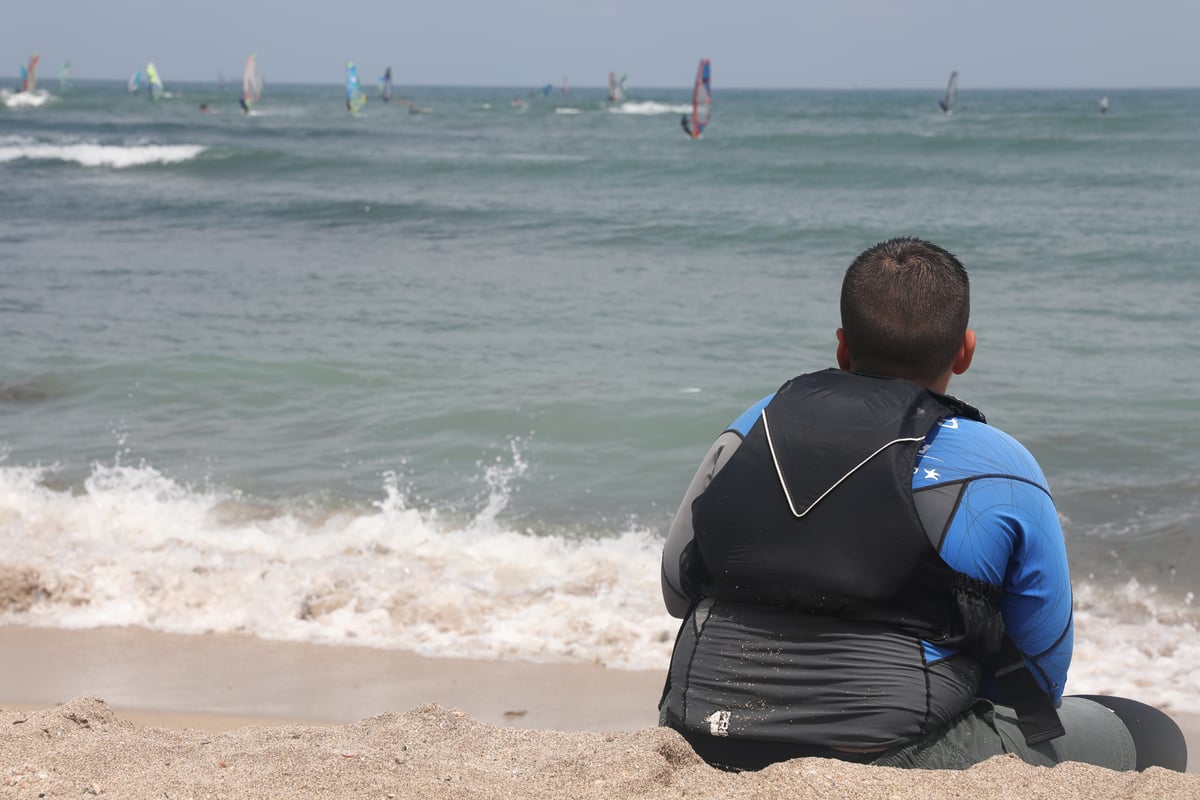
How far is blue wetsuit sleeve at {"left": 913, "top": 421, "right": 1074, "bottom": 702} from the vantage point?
1735 millimetres

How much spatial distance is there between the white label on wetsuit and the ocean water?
2173mm

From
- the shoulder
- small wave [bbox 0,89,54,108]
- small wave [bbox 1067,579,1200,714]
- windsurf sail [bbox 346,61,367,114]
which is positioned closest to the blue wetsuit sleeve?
the shoulder

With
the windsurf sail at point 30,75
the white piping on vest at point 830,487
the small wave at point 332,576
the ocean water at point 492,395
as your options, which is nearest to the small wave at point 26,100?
the windsurf sail at point 30,75

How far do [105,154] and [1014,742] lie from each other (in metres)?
32.0

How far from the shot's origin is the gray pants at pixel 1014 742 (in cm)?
187

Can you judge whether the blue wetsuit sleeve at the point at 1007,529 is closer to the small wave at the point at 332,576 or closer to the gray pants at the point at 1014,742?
the gray pants at the point at 1014,742

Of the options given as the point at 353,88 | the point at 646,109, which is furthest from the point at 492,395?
the point at 646,109

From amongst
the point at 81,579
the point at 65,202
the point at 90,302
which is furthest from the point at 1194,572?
the point at 65,202

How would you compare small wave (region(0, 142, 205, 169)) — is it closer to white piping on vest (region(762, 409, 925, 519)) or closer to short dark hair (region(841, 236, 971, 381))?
short dark hair (region(841, 236, 971, 381))

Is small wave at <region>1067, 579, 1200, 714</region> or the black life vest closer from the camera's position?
the black life vest

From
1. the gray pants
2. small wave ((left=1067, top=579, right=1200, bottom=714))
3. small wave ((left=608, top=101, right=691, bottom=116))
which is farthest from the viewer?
small wave ((left=608, top=101, right=691, bottom=116))

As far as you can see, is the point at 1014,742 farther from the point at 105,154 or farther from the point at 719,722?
the point at 105,154

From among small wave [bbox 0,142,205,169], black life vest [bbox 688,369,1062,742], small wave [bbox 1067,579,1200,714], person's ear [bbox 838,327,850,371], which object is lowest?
small wave [bbox 1067,579,1200,714]

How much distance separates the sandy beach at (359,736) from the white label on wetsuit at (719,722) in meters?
0.11
